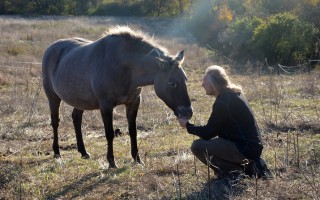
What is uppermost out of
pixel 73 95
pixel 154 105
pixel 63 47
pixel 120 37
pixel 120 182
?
pixel 120 37

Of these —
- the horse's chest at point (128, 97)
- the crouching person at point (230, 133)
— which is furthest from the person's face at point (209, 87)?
the horse's chest at point (128, 97)

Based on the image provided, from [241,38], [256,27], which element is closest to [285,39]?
[256,27]

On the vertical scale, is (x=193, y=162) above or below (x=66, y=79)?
below

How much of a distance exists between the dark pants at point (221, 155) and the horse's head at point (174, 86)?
1.59 ft

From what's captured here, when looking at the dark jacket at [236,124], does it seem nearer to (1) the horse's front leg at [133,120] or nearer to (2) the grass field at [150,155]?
(2) the grass field at [150,155]

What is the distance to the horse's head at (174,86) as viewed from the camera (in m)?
5.70

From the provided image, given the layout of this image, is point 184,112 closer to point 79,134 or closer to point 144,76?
point 144,76

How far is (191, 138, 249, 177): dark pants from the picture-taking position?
516 centimetres

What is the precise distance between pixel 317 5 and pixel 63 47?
19824mm

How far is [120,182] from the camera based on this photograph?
5.55 m

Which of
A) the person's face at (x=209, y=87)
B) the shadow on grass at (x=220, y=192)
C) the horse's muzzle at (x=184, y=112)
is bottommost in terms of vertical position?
the shadow on grass at (x=220, y=192)

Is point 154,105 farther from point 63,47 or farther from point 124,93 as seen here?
point 124,93

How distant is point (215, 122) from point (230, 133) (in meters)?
0.23

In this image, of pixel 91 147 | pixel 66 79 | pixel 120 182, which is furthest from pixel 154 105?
pixel 120 182
